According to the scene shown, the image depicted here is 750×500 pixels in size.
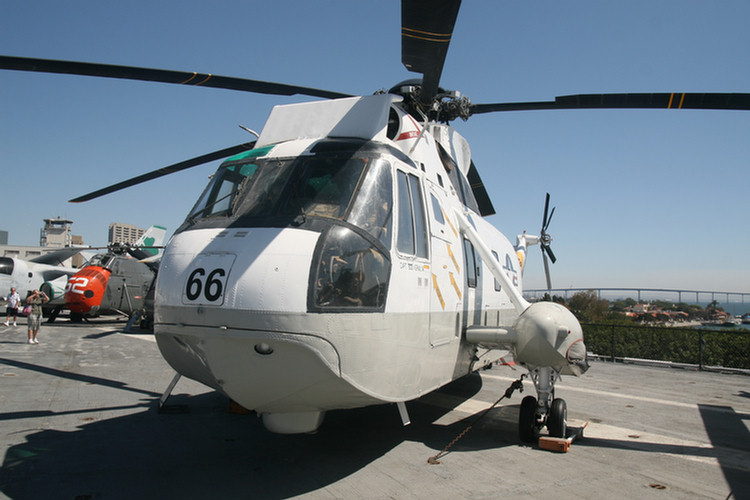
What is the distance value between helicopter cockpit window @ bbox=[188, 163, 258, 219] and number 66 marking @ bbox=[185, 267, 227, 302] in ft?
3.20

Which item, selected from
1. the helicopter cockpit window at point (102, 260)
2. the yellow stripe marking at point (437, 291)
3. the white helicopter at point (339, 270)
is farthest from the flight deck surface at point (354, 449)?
the helicopter cockpit window at point (102, 260)

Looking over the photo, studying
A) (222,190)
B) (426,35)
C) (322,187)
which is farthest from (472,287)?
(426,35)

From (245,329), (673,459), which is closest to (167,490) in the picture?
(245,329)

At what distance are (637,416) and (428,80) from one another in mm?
6517

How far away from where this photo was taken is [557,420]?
6.50 m

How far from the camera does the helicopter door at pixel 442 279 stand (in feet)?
18.9

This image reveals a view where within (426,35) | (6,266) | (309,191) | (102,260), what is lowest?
(6,266)

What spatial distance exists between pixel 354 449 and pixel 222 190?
331 cm

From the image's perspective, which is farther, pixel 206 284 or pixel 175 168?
pixel 175 168

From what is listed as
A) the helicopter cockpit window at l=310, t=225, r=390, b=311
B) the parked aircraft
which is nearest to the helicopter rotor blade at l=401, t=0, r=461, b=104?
the helicopter cockpit window at l=310, t=225, r=390, b=311

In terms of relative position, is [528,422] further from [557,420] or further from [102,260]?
[102,260]

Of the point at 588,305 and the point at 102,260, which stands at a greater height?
the point at 102,260

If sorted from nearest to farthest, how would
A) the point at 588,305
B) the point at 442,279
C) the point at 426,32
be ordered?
the point at 426,32, the point at 442,279, the point at 588,305

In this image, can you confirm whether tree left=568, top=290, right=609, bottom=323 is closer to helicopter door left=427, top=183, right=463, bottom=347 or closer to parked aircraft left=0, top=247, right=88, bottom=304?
helicopter door left=427, top=183, right=463, bottom=347
